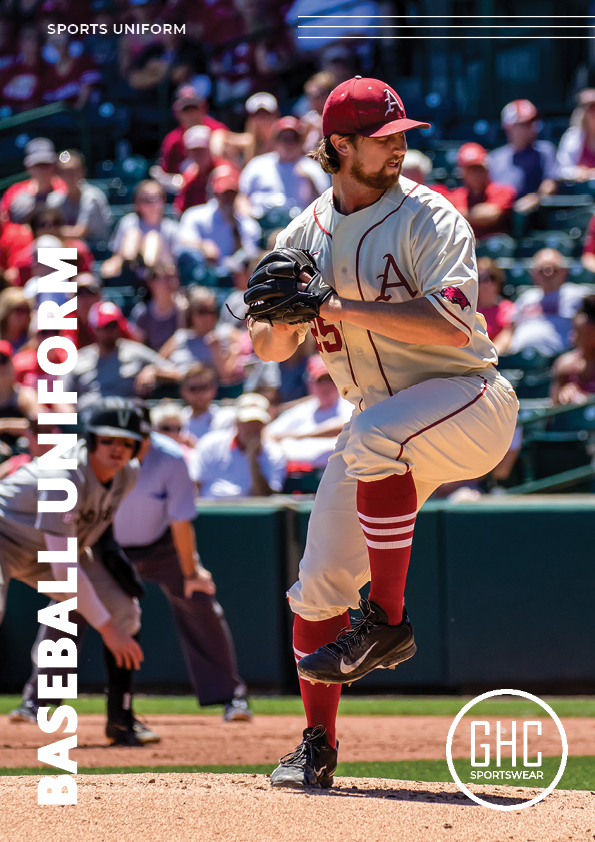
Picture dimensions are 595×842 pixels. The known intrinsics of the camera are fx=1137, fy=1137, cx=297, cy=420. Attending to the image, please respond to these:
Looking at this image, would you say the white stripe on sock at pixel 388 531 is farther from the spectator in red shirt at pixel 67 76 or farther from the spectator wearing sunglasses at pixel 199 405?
the spectator in red shirt at pixel 67 76

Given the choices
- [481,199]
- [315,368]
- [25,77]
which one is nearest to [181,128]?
[481,199]

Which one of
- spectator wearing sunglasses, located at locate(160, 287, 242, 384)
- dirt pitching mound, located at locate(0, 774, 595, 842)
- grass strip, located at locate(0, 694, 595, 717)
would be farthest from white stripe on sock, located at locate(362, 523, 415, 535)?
spectator wearing sunglasses, located at locate(160, 287, 242, 384)

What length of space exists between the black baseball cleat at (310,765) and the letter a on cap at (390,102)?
173 centimetres

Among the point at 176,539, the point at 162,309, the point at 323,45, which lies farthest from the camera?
the point at 323,45

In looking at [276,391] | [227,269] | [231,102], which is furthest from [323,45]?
[276,391]

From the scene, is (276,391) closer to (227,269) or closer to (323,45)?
(227,269)

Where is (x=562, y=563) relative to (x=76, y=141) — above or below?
below

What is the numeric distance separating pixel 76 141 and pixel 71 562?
7.81 m

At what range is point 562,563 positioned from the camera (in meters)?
5.97

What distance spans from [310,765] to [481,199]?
607 centimetres

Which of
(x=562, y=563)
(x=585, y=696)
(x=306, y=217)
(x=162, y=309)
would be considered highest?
(x=306, y=217)

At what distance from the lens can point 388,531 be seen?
9.61 ft

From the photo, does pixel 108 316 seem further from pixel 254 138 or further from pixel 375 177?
pixel 375 177

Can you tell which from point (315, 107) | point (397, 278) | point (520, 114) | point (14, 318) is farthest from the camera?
point (315, 107)
